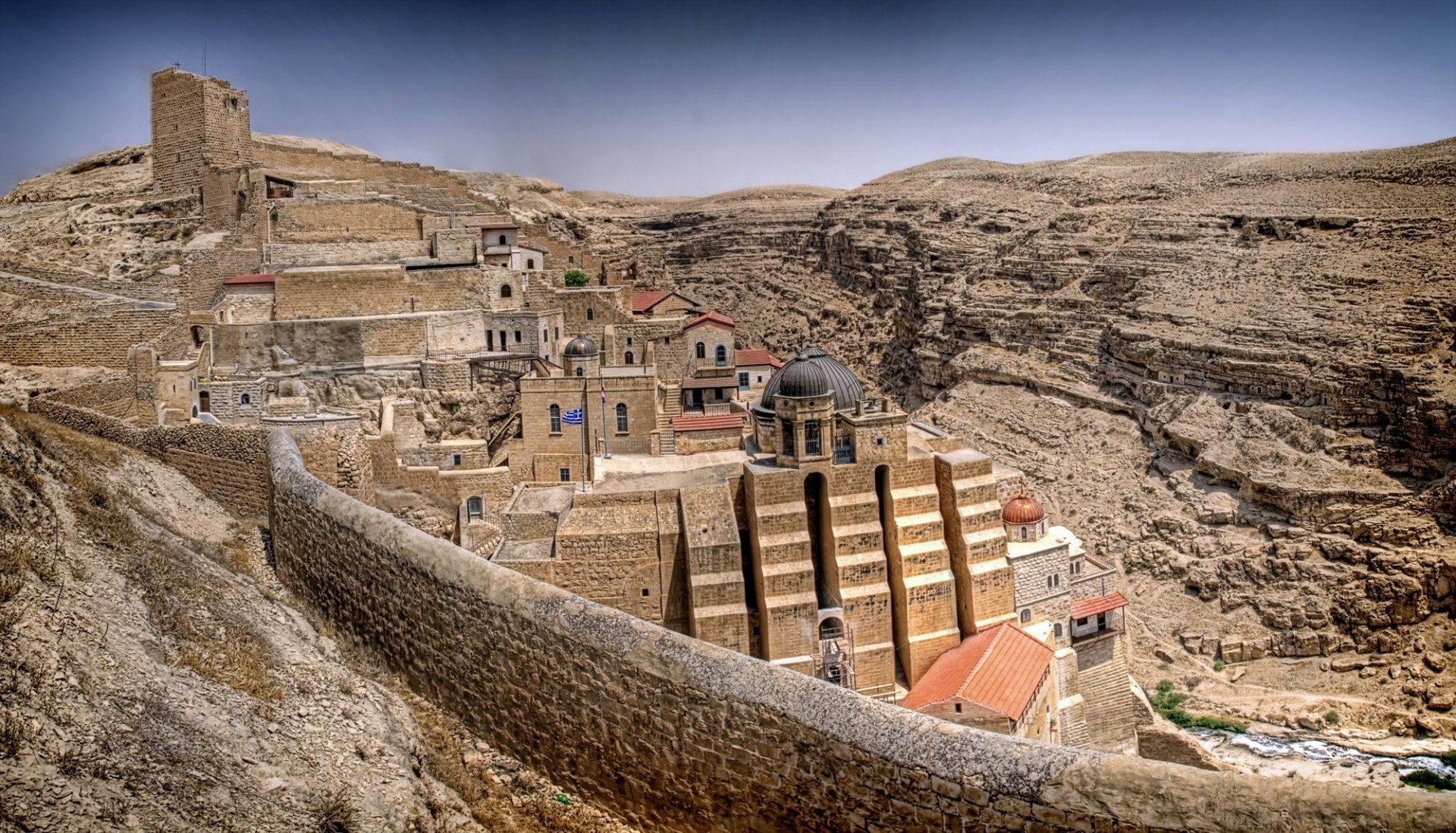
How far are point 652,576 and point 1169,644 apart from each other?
15.7 metres

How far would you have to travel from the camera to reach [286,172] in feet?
110

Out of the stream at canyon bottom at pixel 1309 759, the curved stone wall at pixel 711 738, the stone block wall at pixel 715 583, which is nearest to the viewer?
the curved stone wall at pixel 711 738

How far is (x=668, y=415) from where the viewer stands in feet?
82.5

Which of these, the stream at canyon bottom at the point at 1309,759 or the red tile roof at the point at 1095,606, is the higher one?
the red tile roof at the point at 1095,606

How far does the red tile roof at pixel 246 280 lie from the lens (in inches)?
1017

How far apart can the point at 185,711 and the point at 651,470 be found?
14.7 metres

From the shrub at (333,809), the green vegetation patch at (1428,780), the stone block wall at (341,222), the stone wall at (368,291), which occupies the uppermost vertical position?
the stone block wall at (341,222)

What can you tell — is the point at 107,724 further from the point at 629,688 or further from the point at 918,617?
the point at 918,617

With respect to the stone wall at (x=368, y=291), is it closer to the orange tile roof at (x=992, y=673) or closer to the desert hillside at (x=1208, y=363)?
the desert hillside at (x=1208, y=363)

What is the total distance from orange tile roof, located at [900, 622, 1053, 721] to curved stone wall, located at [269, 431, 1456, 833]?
30.2 ft

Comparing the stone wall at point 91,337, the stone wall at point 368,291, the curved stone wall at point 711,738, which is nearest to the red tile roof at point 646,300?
the stone wall at point 368,291

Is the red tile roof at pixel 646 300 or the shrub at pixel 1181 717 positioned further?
the red tile roof at pixel 646 300

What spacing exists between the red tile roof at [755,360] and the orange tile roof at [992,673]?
1472 centimetres

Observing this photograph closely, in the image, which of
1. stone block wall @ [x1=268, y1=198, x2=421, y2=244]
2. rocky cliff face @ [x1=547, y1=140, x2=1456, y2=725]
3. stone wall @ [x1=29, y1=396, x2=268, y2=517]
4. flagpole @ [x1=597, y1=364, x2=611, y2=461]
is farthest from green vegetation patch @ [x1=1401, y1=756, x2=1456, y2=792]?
stone block wall @ [x1=268, y1=198, x2=421, y2=244]
